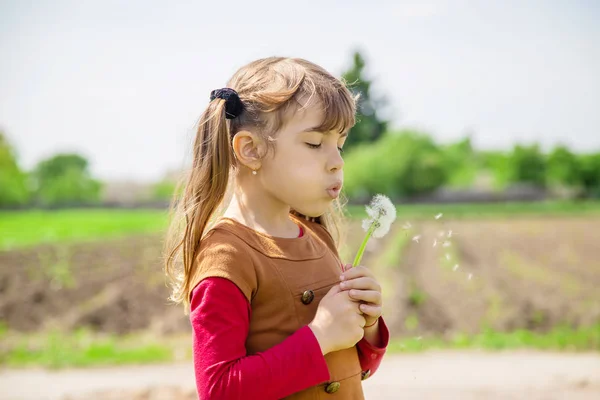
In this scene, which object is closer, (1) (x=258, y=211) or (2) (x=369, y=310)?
(2) (x=369, y=310)

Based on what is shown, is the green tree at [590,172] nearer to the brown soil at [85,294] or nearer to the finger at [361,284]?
the brown soil at [85,294]

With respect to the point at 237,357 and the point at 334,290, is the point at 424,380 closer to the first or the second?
the point at 334,290

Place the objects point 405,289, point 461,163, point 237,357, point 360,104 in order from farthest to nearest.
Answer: point 461,163 → point 405,289 → point 360,104 → point 237,357

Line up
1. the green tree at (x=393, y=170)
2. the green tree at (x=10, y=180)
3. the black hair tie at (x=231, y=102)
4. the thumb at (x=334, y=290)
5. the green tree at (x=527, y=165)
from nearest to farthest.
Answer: the thumb at (x=334, y=290), the black hair tie at (x=231, y=102), the green tree at (x=10, y=180), the green tree at (x=393, y=170), the green tree at (x=527, y=165)

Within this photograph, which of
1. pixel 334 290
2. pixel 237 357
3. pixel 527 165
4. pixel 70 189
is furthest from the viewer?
pixel 527 165

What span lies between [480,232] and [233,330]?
21367 mm

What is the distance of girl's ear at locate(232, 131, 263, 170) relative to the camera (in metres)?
1.49

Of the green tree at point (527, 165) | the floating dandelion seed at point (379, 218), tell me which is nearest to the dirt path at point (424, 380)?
the floating dandelion seed at point (379, 218)

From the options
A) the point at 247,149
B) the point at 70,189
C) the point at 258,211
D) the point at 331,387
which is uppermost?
the point at 70,189

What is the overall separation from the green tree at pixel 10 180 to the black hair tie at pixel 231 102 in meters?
33.4

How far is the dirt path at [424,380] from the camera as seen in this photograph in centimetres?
485

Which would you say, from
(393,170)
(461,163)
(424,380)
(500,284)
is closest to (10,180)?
(393,170)

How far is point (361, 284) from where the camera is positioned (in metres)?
1.38

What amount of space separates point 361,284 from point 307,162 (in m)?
0.31
